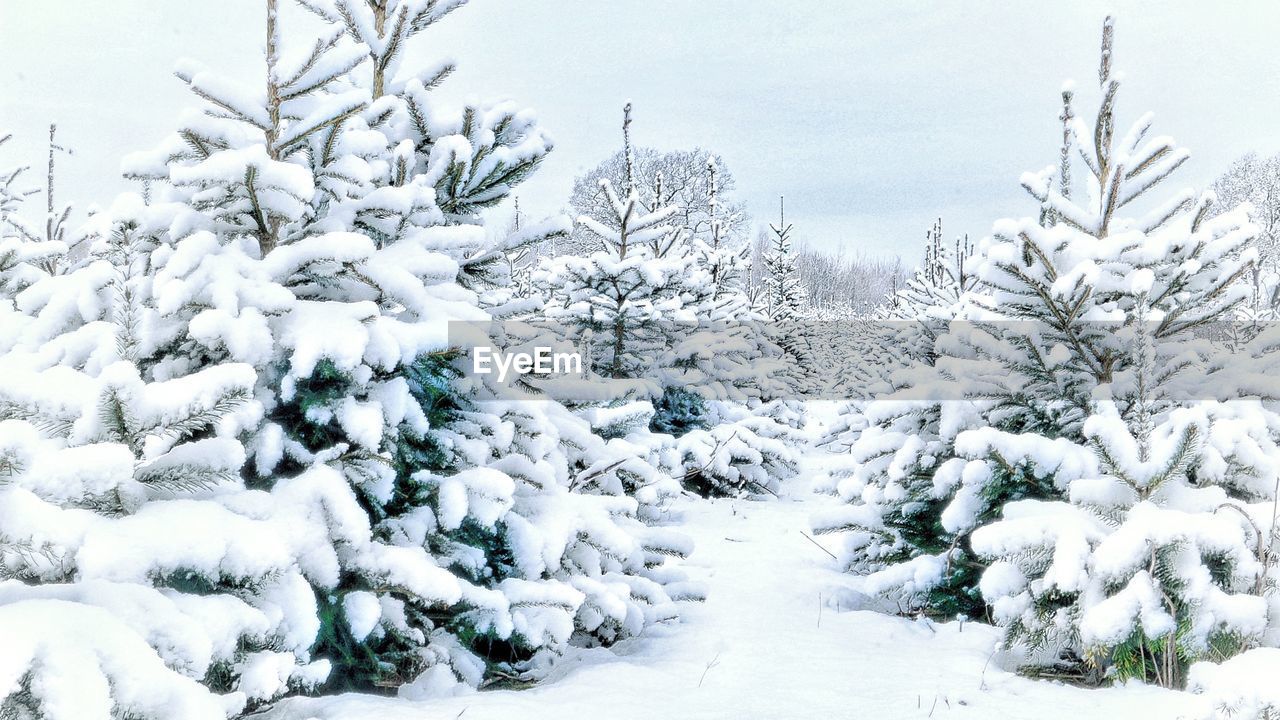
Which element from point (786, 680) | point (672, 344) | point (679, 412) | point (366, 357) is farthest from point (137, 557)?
point (672, 344)

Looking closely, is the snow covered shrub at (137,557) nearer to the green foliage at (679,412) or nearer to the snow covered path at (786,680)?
the snow covered path at (786,680)

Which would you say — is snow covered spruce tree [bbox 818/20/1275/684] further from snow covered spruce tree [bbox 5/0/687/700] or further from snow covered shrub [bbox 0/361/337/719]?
snow covered shrub [bbox 0/361/337/719]

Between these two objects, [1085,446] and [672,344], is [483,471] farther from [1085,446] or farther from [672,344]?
[672,344]

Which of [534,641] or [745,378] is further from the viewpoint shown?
[745,378]

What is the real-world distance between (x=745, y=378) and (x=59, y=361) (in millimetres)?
7235

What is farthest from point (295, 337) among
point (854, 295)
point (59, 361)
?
point (854, 295)

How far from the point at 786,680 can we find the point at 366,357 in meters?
2.14

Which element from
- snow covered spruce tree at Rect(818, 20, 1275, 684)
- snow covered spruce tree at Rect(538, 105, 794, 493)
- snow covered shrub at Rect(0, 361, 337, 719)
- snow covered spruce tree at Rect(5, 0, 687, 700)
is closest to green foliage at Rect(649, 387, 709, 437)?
snow covered spruce tree at Rect(538, 105, 794, 493)

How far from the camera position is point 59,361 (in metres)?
2.77

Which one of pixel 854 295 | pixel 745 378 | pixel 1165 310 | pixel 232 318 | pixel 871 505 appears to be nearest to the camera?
pixel 232 318

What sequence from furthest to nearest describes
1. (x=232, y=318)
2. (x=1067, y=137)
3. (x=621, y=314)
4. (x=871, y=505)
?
(x=621, y=314)
(x=1067, y=137)
(x=871, y=505)
(x=232, y=318)

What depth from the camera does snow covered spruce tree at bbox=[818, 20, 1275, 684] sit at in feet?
9.41

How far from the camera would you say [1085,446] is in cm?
367

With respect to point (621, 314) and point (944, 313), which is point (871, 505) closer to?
point (944, 313)
